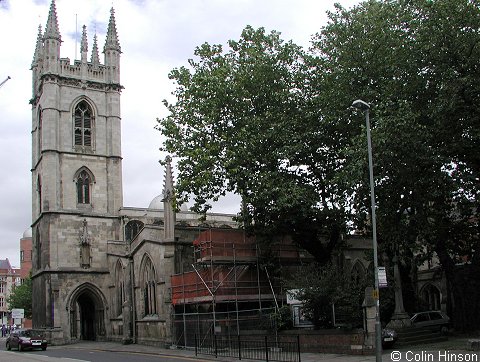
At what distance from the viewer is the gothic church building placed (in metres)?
48.0

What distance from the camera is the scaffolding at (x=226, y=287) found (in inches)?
1171

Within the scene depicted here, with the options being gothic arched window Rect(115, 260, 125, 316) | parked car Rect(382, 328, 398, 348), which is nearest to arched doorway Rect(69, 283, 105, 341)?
gothic arched window Rect(115, 260, 125, 316)

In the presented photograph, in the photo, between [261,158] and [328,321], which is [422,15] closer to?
[261,158]

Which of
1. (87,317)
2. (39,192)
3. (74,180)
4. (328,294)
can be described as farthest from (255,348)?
(39,192)

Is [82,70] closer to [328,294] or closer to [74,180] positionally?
[74,180]

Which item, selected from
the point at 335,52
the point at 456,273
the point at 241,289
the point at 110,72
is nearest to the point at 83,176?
the point at 110,72

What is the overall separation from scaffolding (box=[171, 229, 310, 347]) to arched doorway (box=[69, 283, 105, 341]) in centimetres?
1797

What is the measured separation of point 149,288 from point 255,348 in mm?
16196

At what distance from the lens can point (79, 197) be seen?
167ft

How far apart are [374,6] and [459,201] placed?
9.43 m

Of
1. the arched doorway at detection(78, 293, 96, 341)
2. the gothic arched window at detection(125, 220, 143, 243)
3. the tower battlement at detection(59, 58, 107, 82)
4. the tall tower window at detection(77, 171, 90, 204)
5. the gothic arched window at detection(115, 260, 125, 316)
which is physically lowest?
the arched doorway at detection(78, 293, 96, 341)

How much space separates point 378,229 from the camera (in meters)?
26.3

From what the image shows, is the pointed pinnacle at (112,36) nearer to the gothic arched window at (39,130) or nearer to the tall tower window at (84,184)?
the gothic arched window at (39,130)

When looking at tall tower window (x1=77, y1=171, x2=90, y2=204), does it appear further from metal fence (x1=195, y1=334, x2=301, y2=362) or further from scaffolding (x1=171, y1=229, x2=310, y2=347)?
metal fence (x1=195, y1=334, x2=301, y2=362)
